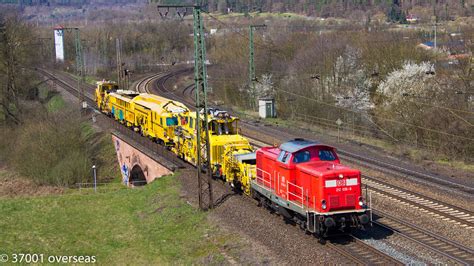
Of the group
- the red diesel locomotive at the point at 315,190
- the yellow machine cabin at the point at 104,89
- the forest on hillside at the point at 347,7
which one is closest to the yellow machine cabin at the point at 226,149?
the red diesel locomotive at the point at 315,190

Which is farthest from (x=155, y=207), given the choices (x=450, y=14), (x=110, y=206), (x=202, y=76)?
(x=450, y=14)

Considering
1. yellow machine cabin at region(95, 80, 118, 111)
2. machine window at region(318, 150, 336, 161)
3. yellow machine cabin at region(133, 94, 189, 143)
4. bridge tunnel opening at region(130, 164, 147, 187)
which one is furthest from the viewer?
yellow machine cabin at region(95, 80, 118, 111)

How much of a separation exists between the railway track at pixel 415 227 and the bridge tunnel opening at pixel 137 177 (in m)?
19.1

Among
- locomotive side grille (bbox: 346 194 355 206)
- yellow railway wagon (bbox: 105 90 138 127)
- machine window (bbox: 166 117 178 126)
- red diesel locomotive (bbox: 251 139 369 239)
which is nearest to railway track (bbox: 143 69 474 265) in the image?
red diesel locomotive (bbox: 251 139 369 239)

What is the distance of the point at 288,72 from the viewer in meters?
62.9

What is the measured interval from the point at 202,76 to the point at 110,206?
33.4ft

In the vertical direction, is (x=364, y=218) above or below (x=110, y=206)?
above

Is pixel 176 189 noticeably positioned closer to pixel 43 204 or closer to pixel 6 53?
pixel 43 204

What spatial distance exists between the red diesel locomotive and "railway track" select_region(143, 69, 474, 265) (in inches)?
35.1

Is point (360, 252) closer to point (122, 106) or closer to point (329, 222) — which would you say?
point (329, 222)

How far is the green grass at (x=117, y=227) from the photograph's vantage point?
22438 millimetres

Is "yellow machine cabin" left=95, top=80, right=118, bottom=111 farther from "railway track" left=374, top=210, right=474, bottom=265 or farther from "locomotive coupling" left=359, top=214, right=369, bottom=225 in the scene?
"locomotive coupling" left=359, top=214, right=369, bottom=225

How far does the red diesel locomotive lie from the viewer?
19562 millimetres

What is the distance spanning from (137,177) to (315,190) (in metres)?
27.3
